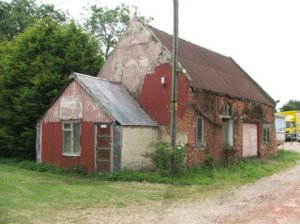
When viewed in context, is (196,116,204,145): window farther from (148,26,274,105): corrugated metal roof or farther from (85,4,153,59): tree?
(85,4,153,59): tree

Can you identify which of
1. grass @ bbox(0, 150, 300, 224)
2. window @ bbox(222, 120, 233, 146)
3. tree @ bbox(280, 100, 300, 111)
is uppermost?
tree @ bbox(280, 100, 300, 111)

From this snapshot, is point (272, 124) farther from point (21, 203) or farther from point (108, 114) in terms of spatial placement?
point (21, 203)

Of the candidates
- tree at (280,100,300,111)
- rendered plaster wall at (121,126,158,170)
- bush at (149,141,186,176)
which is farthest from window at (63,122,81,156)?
tree at (280,100,300,111)

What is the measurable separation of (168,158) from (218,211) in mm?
5828

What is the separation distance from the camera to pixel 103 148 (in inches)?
722

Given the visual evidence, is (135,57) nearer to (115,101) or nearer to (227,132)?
(115,101)

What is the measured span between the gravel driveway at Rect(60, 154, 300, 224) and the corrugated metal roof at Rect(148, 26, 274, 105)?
24.4 feet

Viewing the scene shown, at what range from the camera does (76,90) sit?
19.4 metres

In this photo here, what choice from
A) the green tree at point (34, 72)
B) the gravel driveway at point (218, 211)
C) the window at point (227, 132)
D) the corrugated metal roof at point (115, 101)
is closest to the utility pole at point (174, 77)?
the corrugated metal roof at point (115, 101)

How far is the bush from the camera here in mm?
16688

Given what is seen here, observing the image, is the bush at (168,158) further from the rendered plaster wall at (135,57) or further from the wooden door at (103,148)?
the rendered plaster wall at (135,57)

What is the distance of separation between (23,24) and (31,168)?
977 inches

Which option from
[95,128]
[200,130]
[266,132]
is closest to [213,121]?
[200,130]

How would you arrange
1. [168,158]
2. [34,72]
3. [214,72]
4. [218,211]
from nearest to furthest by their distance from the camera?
1. [218,211]
2. [168,158]
3. [34,72]
4. [214,72]
